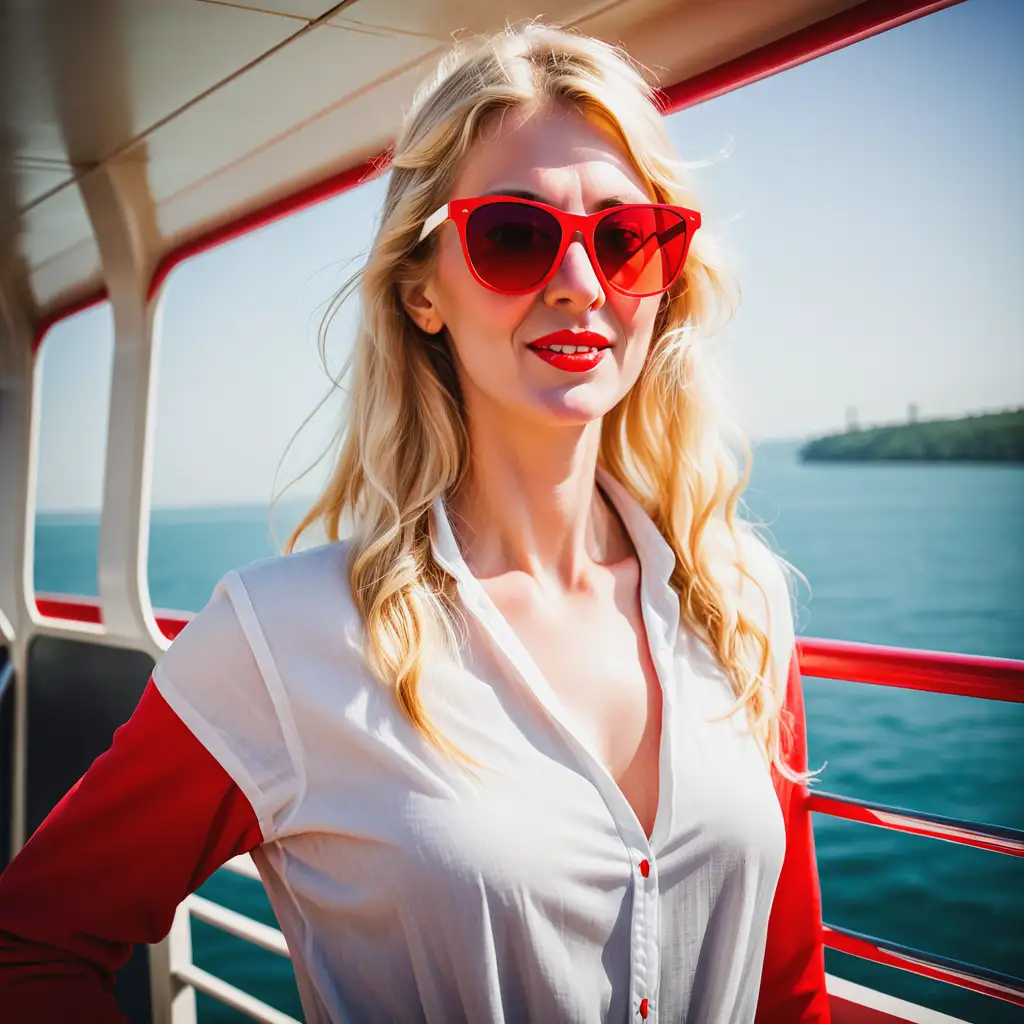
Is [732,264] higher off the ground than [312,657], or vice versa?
[732,264]

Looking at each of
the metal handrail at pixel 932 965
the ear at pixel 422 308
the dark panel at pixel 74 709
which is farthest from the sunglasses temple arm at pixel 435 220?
the dark panel at pixel 74 709

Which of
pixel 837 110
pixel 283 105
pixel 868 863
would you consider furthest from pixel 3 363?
pixel 837 110

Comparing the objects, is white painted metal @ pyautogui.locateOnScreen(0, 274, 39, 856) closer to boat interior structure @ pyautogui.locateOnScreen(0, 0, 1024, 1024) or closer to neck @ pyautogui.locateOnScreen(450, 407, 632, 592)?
boat interior structure @ pyautogui.locateOnScreen(0, 0, 1024, 1024)

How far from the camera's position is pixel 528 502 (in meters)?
1.49

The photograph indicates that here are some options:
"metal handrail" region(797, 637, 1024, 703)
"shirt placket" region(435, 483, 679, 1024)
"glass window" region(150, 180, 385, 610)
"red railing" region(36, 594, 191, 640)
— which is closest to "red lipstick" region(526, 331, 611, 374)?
"shirt placket" region(435, 483, 679, 1024)

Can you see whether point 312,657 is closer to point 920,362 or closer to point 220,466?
point 920,362

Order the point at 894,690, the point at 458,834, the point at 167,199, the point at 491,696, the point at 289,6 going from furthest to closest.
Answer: the point at 894,690 < the point at 167,199 < the point at 289,6 < the point at 491,696 < the point at 458,834

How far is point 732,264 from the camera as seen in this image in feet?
5.50

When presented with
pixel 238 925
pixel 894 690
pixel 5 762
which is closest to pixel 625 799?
pixel 238 925

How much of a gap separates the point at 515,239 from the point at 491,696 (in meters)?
0.57

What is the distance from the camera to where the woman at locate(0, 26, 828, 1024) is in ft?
3.89

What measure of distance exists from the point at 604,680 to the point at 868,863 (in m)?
41.4

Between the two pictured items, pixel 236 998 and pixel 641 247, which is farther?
pixel 236 998

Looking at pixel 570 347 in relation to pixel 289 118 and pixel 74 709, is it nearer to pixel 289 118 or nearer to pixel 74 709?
pixel 289 118
